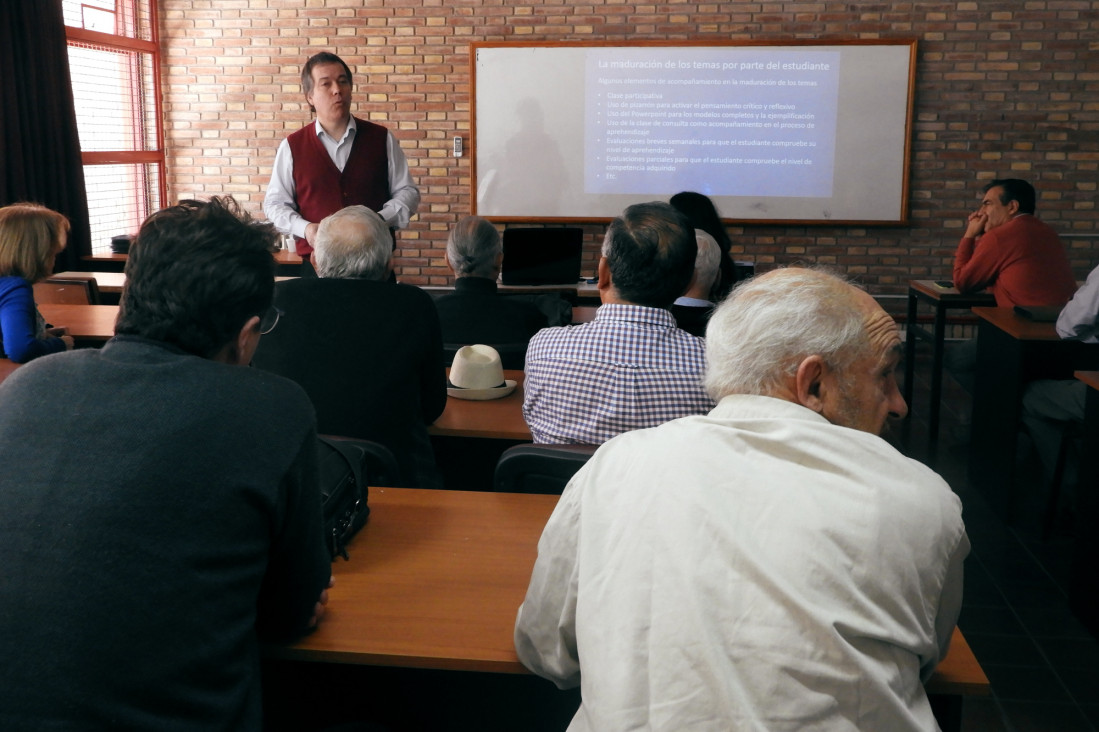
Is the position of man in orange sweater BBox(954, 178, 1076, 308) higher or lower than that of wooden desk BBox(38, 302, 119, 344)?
higher

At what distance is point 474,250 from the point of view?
3467mm

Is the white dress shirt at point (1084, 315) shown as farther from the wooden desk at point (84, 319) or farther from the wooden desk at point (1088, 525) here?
the wooden desk at point (84, 319)

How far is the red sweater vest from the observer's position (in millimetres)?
5168

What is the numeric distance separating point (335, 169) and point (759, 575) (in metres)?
4.53

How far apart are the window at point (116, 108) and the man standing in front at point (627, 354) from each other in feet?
18.9

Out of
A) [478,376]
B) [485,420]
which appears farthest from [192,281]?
[478,376]

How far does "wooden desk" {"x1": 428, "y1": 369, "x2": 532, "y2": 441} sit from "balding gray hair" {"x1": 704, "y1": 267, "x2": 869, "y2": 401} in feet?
4.04

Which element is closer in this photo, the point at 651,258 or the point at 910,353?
the point at 651,258

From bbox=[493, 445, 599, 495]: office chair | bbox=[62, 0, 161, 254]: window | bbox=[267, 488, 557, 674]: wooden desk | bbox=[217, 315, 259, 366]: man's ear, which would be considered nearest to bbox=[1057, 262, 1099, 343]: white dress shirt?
bbox=[493, 445, 599, 495]: office chair

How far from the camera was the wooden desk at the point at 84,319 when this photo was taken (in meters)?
3.81

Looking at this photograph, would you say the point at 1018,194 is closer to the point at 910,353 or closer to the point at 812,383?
the point at 910,353

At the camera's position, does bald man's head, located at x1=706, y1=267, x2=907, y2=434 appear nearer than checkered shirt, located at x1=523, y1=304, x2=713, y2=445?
Yes

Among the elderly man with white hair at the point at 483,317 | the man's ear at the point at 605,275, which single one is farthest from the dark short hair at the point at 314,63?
the man's ear at the point at 605,275

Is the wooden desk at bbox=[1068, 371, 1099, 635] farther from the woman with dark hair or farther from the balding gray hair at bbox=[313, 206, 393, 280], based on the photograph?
the balding gray hair at bbox=[313, 206, 393, 280]
